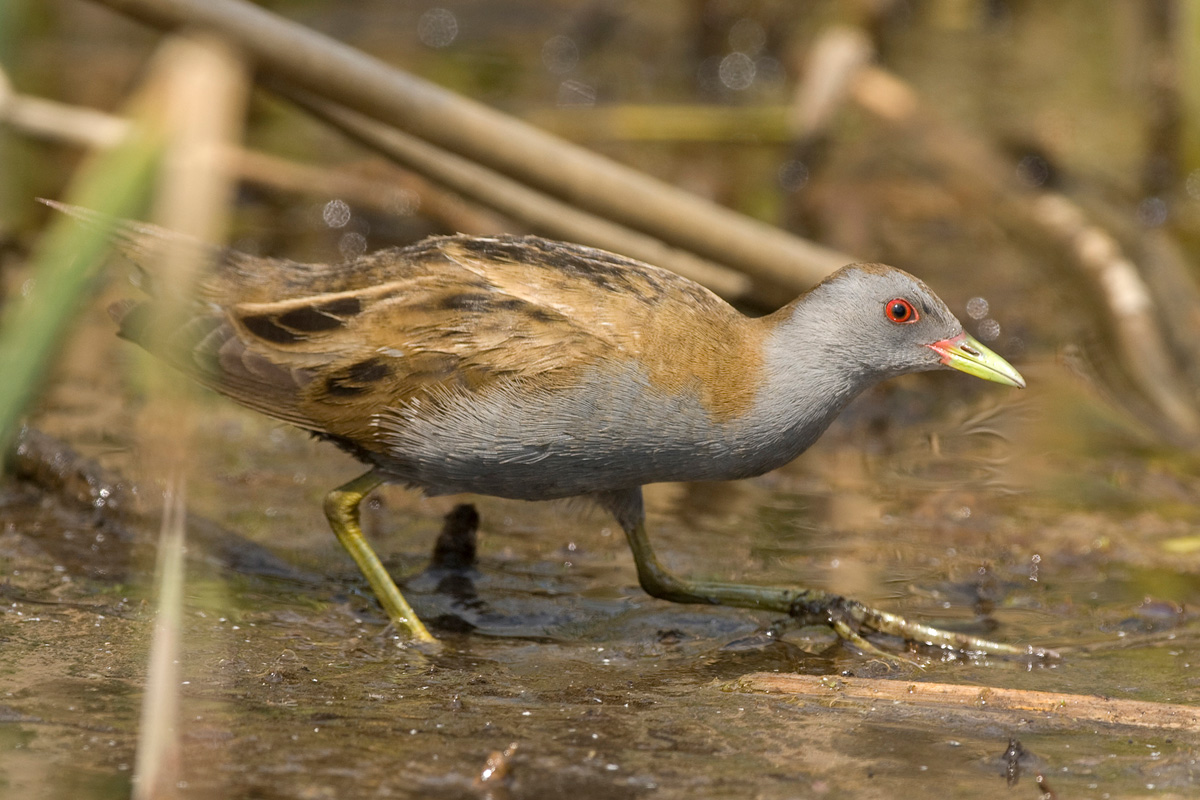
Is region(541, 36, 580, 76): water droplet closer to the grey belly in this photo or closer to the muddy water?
the muddy water

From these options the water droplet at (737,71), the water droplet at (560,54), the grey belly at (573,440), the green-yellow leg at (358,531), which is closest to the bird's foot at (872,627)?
the grey belly at (573,440)

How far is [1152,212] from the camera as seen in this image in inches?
311

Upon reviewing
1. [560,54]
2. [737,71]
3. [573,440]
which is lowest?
[573,440]

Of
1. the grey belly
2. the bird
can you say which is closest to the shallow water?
the bird

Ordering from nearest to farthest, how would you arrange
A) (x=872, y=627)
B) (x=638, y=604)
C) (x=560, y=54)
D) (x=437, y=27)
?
(x=872, y=627) → (x=638, y=604) → (x=560, y=54) → (x=437, y=27)

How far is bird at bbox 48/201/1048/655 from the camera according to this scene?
3.51 meters

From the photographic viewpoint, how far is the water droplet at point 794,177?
8.41 meters

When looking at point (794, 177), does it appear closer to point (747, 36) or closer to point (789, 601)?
point (747, 36)

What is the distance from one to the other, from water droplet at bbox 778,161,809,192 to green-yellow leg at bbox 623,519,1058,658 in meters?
4.74

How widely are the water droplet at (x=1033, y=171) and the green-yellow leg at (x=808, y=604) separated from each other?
178 inches

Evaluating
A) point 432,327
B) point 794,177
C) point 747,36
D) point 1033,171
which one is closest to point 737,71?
point 747,36

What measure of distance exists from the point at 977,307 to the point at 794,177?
198 centimetres

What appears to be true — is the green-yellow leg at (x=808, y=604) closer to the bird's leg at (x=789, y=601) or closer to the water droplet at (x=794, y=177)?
the bird's leg at (x=789, y=601)

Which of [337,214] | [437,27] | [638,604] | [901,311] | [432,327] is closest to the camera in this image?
[432,327]
